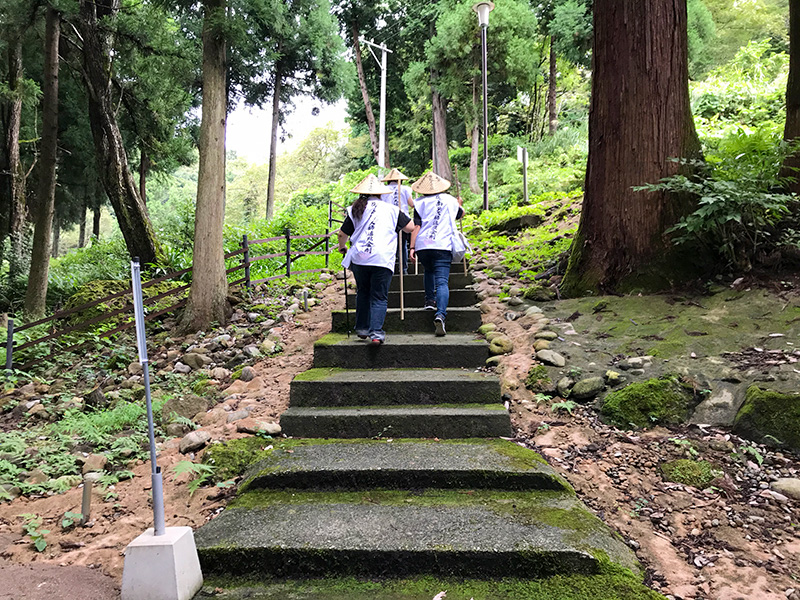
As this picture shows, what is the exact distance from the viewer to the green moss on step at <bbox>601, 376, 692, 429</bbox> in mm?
3785

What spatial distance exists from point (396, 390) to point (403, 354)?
0.68 meters

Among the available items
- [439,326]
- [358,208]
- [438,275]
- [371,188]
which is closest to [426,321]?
[439,326]

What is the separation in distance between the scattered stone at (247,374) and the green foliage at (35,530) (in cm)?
237

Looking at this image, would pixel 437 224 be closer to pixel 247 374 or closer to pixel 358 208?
pixel 358 208

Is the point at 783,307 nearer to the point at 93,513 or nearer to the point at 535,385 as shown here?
the point at 535,385

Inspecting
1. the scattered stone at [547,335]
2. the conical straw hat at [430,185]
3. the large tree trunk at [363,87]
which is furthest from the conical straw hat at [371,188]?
the large tree trunk at [363,87]

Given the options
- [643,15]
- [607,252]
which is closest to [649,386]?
[607,252]

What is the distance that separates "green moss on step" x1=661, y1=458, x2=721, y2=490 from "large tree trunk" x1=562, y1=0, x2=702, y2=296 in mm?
2459

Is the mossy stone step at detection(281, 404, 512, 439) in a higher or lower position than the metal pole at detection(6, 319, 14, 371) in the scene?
lower

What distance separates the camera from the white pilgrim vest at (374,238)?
499 centimetres

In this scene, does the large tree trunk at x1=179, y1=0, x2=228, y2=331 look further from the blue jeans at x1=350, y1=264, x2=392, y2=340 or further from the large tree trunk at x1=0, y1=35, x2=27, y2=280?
the large tree trunk at x1=0, y1=35, x2=27, y2=280

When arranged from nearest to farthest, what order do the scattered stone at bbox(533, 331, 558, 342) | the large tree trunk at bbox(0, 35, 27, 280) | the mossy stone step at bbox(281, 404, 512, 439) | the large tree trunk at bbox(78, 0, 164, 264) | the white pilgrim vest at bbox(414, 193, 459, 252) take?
the mossy stone step at bbox(281, 404, 512, 439), the scattered stone at bbox(533, 331, 558, 342), the white pilgrim vest at bbox(414, 193, 459, 252), the large tree trunk at bbox(78, 0, 164, 264), the large tree trunk at bbox(0, 35, 27, 280)

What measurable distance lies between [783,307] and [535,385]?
2.29 meters

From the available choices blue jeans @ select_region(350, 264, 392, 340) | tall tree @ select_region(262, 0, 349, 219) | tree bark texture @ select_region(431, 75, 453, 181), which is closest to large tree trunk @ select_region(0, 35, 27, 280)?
tall tree @ select_region(262, 0, 349, 219)
